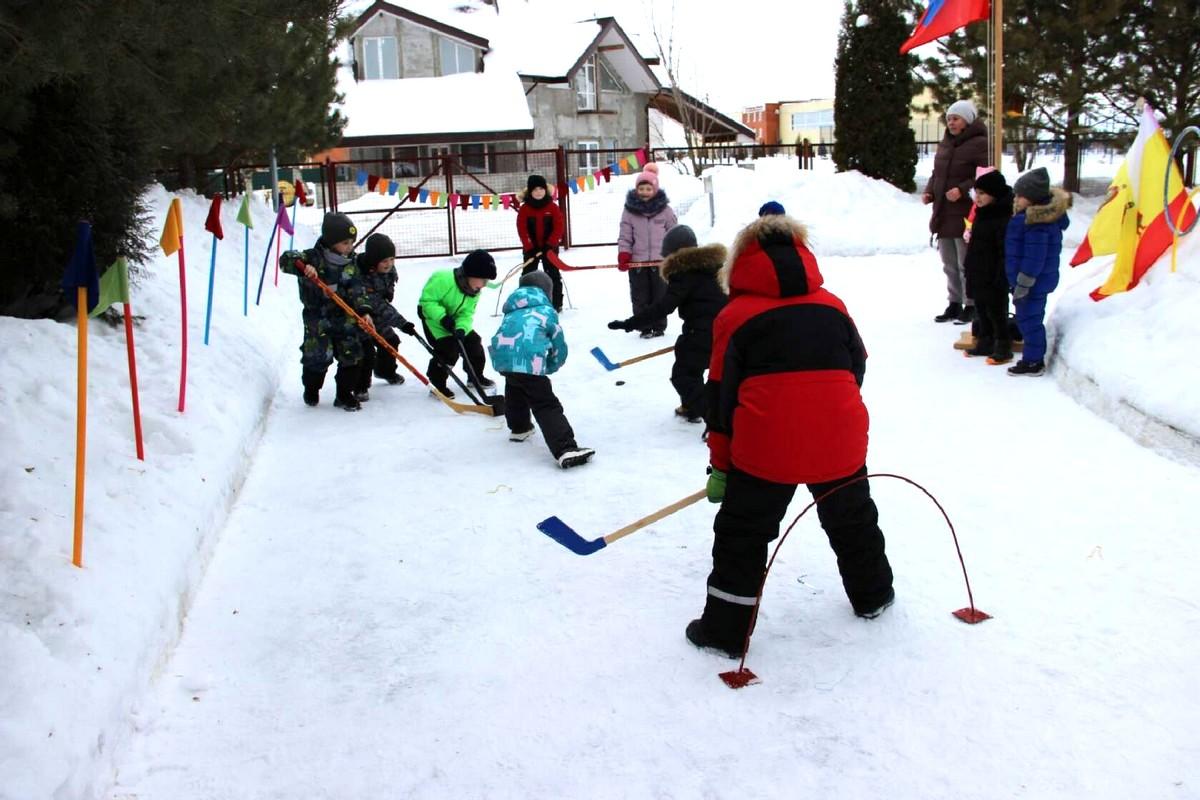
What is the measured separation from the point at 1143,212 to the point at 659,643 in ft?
17.8

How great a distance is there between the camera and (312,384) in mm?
7180

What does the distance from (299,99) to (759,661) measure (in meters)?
11.1

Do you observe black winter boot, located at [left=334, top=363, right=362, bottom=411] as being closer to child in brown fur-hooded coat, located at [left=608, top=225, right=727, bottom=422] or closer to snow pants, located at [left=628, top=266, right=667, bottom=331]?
child in brown fur-hooded coat, located at [left=608, top=225, right=727, bottom=422]

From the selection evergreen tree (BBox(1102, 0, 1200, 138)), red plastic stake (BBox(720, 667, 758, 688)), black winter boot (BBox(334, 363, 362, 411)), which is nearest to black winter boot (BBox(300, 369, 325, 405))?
black winter boot (BBox(334, 363, 362, 411))

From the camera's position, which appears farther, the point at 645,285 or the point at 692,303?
the point at 645,285

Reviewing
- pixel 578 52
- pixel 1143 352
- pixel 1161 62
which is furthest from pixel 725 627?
pixel 578 52

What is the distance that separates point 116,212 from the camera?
605cm

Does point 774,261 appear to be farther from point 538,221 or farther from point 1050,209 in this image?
point 538,221

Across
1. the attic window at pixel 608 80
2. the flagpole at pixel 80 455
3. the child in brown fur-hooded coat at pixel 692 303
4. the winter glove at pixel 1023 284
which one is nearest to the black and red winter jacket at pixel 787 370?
the flagpole at pixel 80 455

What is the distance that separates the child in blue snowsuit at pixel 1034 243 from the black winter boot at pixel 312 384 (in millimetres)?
4955

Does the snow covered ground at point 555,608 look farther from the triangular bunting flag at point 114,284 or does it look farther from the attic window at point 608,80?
the attic window at point 608,80

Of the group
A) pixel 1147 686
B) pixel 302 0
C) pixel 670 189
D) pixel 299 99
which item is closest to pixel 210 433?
pixel 302 0

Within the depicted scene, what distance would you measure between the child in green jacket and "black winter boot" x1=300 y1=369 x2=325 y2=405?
81cm

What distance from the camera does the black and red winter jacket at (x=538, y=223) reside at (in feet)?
33.4
